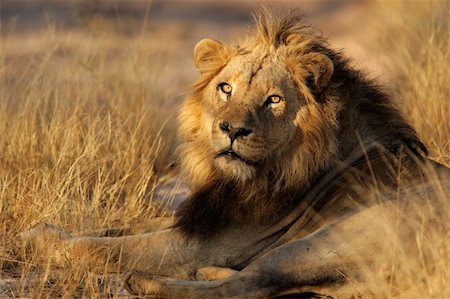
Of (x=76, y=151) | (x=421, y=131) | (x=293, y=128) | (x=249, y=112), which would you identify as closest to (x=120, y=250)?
(x=249, y=112)

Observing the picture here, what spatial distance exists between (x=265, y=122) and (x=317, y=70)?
0.43m

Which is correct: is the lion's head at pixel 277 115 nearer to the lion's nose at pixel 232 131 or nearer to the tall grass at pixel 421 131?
the lion's nose at pixel 232 131

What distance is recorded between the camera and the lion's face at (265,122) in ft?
17.5

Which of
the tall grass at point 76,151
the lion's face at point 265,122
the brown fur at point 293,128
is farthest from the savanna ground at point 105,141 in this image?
the lion's face at point 265,122

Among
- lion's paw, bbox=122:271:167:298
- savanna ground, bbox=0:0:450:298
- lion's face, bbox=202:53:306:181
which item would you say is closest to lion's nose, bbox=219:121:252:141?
lion's face, bbox=202:53:306:181

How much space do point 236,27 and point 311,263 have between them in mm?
14090

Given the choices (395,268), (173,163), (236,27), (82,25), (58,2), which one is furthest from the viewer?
(58,2)

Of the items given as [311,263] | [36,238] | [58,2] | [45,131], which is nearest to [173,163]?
[45,131]

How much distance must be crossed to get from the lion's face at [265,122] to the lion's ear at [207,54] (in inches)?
4.8

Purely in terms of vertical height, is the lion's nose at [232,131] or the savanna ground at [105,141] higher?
the lion's nose at [232,131]

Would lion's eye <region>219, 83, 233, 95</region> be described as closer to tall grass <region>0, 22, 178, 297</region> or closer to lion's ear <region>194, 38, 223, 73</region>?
lion's ear <region>194, 38, 223, 73</region>

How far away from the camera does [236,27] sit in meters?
18.7

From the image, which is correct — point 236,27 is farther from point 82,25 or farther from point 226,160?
point 226,160

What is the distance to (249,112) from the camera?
5.36 metres
